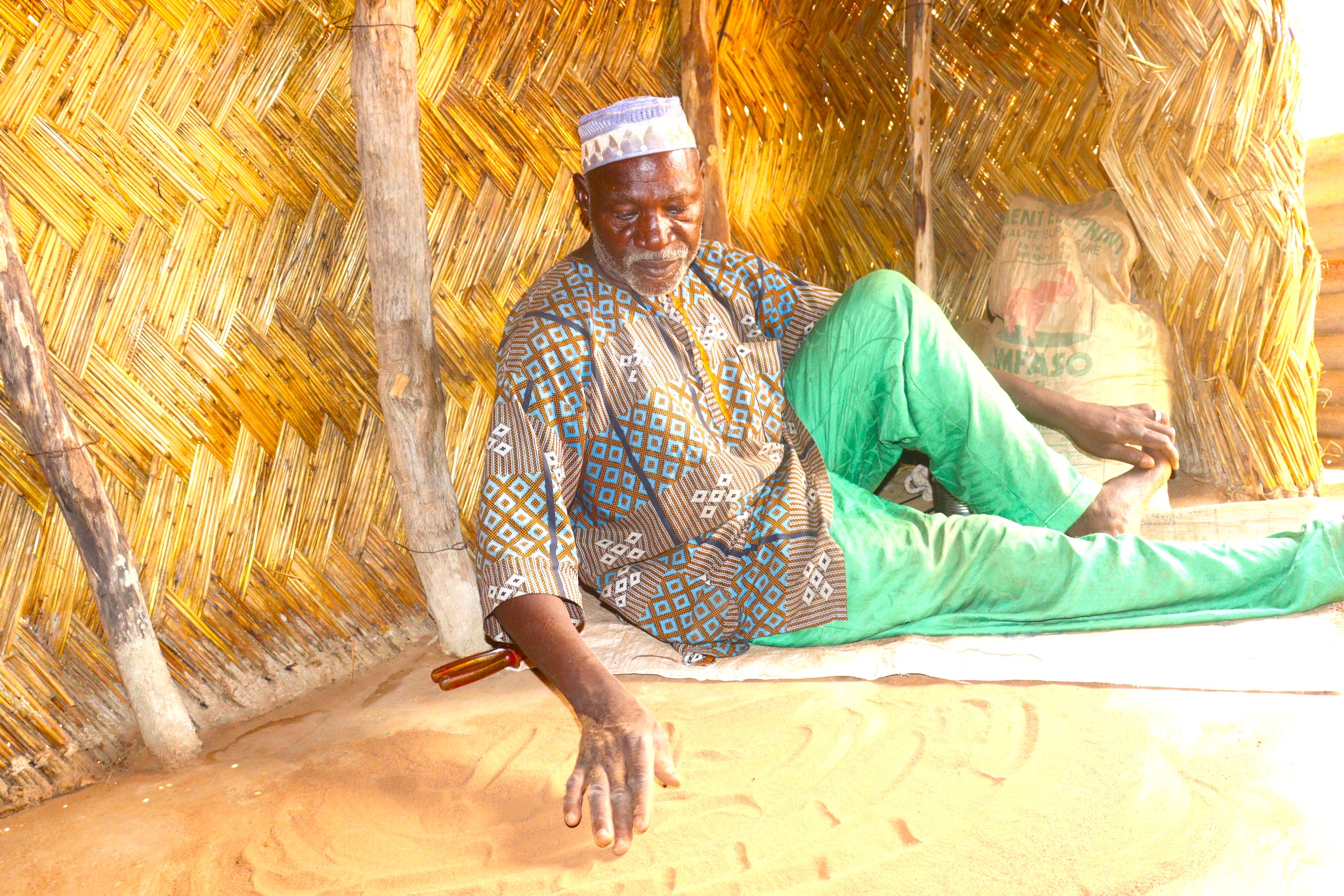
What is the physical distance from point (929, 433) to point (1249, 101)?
4.58ft

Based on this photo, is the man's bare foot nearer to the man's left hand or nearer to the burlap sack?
the man's left hand

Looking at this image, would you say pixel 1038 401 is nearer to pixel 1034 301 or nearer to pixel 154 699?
pixel 1034 301

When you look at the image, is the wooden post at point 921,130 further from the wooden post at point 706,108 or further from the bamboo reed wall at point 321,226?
the wooden post at point 706,108

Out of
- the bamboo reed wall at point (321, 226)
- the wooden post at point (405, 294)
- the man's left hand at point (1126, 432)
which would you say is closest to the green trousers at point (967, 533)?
the man's left hand at point (1126, 432)

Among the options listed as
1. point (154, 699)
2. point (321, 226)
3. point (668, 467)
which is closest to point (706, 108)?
point (321, 226)

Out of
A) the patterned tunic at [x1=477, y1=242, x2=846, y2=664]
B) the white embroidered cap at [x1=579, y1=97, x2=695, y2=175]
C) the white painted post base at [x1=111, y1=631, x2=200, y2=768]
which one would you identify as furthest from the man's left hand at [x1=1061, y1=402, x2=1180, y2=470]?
the white painted post base at [x1=111, y1=631, x2=200, y2=768]

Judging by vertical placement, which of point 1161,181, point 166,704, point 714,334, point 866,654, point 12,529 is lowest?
point 866,654

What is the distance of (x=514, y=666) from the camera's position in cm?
237

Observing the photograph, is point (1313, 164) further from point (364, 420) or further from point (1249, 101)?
point (364, 420)

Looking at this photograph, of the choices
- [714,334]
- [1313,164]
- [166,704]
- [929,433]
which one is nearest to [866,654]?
[929,433]

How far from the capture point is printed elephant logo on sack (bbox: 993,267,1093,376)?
10.2ft

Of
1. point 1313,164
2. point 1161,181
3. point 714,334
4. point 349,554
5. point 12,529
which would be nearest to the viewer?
point 12,529

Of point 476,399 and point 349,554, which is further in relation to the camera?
point 476,399

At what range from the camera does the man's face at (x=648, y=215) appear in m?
2.12
